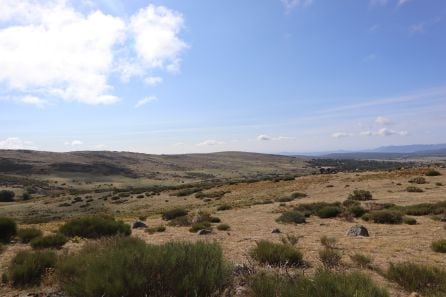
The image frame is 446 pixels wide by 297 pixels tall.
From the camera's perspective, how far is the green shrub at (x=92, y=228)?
16.7 metres

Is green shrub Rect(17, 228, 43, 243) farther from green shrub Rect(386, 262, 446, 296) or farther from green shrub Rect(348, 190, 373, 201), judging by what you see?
green shrub Rect(348, 190, 373, 201)

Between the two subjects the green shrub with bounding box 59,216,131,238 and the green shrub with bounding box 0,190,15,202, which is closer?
the green shrub with bounding box 59,216,131,238

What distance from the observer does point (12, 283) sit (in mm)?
9234

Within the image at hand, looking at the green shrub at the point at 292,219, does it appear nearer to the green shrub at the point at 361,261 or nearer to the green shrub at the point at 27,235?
the green shrub at the point at 361,261

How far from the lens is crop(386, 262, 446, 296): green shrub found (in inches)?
332

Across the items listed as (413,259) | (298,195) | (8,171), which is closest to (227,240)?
(413,259)

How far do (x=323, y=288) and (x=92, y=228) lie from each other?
12580 mm

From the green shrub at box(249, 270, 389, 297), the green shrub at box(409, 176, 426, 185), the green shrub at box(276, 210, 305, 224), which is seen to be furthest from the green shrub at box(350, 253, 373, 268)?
the green shrub at box(409, 176, 426, 185)

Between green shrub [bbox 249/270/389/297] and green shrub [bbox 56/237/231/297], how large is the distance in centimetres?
84

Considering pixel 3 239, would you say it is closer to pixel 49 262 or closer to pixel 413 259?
pixel 49 262

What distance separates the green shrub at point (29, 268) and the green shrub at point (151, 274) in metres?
2.03

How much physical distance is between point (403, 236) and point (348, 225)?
12.6 ft

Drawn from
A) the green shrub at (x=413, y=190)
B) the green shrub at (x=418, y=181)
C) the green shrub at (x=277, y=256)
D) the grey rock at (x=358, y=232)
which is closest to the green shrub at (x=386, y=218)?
the grey rock at (x=358, y=232)

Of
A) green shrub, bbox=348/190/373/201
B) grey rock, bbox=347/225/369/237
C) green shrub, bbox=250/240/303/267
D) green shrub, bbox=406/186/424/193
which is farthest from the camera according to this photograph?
green shrub, bbox=406/186/424/193
